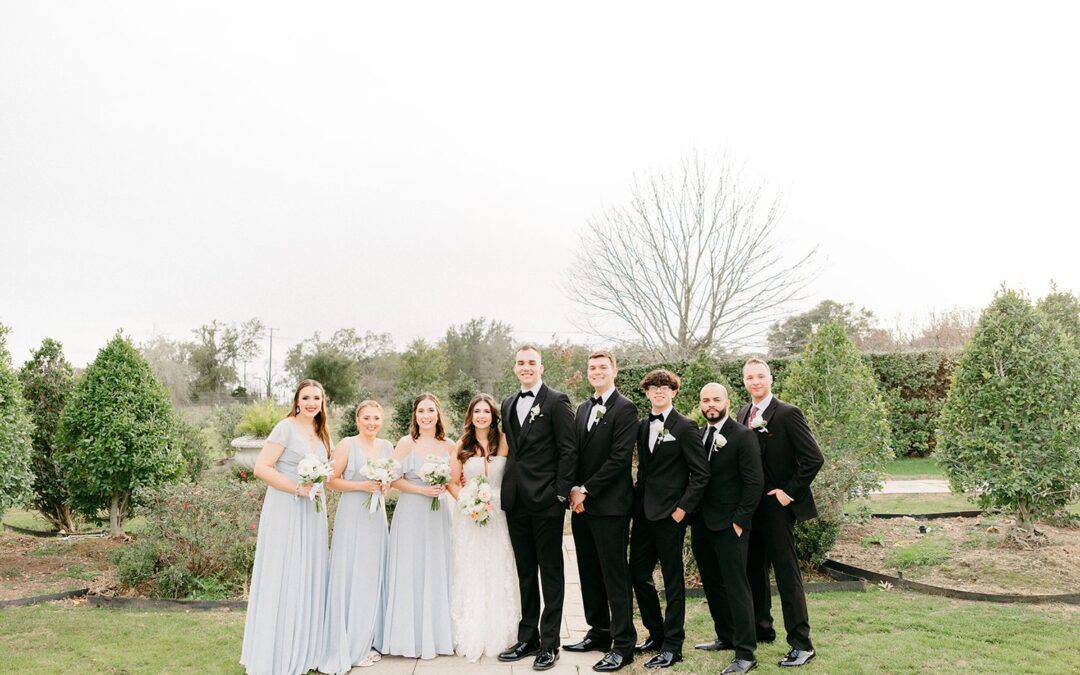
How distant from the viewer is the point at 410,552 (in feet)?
16.5

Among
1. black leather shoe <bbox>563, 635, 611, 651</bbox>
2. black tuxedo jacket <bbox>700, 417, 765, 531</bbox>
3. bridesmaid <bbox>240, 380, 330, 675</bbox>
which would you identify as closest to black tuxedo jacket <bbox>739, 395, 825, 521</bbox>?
black tuxedo jacket <bbox>700, 417, 765, 531</bbox>

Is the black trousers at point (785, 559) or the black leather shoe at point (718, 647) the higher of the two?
the black trousers at point (785, 559)

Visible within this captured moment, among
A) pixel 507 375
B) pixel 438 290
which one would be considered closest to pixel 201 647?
pixel 507 375

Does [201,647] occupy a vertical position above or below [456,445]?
below

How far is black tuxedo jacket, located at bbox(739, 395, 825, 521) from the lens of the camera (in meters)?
4.82

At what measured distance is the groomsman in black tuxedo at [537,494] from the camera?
4.76 m

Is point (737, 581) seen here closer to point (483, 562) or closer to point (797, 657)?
point (797, 657)

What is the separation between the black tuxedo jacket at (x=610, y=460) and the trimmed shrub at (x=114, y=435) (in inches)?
275

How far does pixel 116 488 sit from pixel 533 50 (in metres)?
11.2

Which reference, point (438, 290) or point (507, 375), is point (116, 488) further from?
point (438, 290)

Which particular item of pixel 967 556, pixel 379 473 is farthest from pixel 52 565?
pixel 967 556

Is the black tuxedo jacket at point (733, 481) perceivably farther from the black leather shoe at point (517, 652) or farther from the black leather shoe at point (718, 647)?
the black leather shoe at point (517, 652)

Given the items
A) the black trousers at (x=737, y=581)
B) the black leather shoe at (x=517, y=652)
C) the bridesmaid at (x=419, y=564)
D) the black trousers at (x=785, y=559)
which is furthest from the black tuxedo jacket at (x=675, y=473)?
the bridesmaid at (x=419, y=564)

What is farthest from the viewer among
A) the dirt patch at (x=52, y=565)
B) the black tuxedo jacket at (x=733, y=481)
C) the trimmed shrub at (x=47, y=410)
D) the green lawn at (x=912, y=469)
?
the green lawn at (x=912, y=469)
